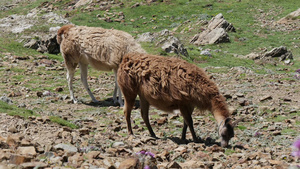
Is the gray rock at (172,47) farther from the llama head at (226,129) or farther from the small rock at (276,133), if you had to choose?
the llama head at (226,129)

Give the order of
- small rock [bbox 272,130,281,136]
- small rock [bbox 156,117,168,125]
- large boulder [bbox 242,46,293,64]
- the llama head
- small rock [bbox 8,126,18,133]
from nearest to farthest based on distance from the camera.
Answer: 1. small rock [bbox 8,126,18,133]
2. the llama head
3. small rock [bbox 272,130,281,136]
4. small rock [bbox 156,117,168,125]
5. large boulder [bbox 242,46,293,64]

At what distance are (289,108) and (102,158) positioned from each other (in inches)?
259

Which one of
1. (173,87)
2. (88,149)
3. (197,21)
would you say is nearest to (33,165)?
(88,149)

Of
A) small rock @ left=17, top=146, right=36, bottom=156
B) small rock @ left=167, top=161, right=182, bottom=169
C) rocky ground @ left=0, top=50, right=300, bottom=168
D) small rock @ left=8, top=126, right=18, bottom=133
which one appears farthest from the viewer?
small rock @ left=8, top=126, right=18, bottom=133

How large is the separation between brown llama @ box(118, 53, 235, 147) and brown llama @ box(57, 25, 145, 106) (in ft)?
11.7

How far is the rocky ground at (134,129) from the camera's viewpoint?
18.8 feet

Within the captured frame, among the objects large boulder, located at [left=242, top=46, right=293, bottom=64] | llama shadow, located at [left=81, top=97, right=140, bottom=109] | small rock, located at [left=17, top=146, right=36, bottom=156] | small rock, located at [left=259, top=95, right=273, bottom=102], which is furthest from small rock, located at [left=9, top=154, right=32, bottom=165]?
large boulder, located at [left=242, top=46, right=293, bottom=64]

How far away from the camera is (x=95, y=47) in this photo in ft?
41.0

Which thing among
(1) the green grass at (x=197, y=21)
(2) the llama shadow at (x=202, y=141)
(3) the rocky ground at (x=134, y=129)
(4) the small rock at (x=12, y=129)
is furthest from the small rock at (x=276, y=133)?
(1) the green grass at (x=197, y=21)

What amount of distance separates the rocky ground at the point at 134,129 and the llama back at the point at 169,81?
0.98 m

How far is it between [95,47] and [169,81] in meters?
5.38

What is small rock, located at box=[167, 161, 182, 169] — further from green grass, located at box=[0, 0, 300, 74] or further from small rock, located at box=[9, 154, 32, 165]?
green grass, located at box=[0, 0, 300, 74]

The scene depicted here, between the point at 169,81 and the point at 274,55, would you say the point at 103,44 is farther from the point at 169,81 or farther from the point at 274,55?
the point at 274,55

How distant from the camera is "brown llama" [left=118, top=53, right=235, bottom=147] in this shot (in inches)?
297
